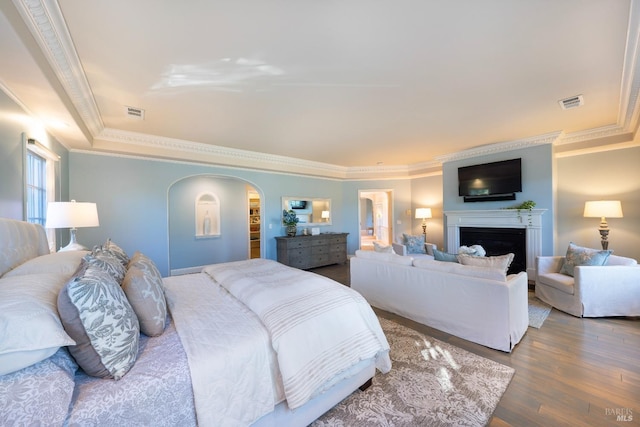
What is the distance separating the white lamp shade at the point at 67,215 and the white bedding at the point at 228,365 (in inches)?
70.4

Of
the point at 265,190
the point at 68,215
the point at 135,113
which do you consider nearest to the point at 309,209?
the point at 265,190

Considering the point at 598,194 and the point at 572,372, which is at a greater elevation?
the point at 598,194

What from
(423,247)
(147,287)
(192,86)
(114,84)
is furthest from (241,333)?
(423,247)

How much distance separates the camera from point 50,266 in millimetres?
1519

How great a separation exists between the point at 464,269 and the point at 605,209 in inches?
125

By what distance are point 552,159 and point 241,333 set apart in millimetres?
5605

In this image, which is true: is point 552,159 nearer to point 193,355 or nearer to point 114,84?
point 193,355

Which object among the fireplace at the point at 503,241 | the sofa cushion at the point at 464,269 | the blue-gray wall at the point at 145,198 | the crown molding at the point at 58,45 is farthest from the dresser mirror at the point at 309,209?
the crown molding at the point at 58,45

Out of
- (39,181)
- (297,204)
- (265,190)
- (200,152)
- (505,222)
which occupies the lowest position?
(505,222)

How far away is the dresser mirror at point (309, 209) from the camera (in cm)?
616

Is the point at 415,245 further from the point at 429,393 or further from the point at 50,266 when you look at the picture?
the point at 50,266

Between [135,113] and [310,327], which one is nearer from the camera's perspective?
[310,327]

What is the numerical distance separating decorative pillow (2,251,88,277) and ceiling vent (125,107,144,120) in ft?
6.81

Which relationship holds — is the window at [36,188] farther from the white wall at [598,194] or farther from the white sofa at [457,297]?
the white wall at [598,194]
